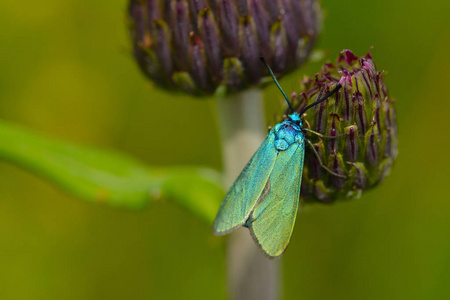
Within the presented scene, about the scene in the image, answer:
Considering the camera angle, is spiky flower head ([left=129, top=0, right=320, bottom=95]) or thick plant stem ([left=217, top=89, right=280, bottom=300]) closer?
spiky flower head ([left=129, top=0, right=320, bottom=95])

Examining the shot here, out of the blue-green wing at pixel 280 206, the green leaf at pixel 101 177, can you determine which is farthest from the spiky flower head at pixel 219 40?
the green leaf at pixel 101 177

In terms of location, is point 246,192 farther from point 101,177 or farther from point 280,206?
point 101,177

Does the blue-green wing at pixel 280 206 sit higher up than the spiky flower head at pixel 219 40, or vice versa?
the spiky flower head at pixel 219 40

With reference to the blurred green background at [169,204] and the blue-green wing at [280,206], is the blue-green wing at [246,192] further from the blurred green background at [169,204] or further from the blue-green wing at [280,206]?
the blurred green background at [169,204]

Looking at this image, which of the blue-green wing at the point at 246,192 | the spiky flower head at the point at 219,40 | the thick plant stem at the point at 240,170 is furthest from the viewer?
the thick plant stem at the point at 240,170

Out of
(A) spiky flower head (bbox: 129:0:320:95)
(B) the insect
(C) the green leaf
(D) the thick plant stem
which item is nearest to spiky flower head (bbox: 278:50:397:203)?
(B) the insect

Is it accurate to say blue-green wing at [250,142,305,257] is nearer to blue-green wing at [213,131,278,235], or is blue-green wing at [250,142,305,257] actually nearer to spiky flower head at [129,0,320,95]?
blue-green wing at [213,131,278,235]
